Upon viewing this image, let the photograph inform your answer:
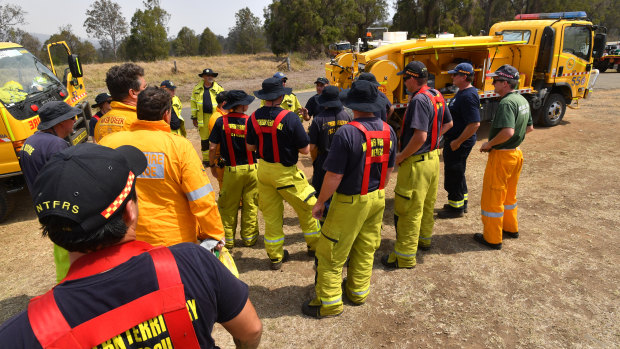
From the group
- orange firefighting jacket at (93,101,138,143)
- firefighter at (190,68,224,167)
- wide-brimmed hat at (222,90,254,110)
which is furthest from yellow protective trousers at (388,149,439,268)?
firefighter at (190,68,224,167)

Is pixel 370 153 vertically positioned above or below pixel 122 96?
below

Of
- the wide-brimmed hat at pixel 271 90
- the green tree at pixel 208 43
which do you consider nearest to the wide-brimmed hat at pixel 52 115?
the wide-brimmed hat at pixel 271 90

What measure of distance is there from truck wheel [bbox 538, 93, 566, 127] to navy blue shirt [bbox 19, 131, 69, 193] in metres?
10.8

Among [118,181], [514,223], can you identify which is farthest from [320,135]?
[118,181]

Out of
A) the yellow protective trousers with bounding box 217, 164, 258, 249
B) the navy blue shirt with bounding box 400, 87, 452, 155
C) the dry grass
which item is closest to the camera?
the navy blue shirt with bounding box 400, 87, 452, 155

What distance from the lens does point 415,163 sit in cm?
381

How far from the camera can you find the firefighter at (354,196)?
2.93 m

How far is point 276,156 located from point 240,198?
0.99 metres

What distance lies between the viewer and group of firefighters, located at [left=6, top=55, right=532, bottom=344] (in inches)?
90.4

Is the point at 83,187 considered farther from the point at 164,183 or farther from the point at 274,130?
the point at 274,130

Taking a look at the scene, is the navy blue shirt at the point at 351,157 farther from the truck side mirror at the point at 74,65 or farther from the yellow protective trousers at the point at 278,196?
the truck side mirror at the point at 74,65

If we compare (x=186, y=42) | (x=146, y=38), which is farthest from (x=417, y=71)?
(x=186, y=42)

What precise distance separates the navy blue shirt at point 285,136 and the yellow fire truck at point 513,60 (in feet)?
13.0

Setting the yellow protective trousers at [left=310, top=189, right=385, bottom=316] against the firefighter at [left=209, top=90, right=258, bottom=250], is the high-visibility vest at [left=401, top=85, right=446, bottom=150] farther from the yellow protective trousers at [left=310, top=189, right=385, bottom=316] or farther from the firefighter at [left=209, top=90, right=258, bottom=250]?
the firefighter at [left=209, top=90, right=258, bottom=250]
